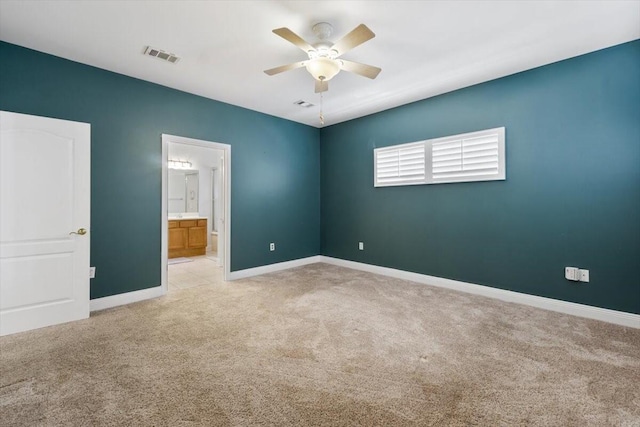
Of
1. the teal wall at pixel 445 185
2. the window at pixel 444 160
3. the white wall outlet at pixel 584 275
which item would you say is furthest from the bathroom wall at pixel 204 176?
the white wall outlet at pixel 584 275

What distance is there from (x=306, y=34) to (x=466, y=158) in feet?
8.82

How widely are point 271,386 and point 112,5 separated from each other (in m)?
3.21

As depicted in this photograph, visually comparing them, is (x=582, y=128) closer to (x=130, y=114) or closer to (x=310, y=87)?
(x=310, y=87)

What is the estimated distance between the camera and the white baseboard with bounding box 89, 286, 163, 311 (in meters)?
3.50

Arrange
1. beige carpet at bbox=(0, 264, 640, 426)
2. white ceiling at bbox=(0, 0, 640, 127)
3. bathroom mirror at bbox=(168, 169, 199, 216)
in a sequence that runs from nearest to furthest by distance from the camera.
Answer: beige carpet at bbox=(0, 264, 640, 426) < white ceiling at bbox=(0, 0, 640, 127) < bathroom mirror at bbox=(168, 169, 199, 216)

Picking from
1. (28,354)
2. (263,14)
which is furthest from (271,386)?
(263,14)

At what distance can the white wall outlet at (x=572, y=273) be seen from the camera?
10.8ft

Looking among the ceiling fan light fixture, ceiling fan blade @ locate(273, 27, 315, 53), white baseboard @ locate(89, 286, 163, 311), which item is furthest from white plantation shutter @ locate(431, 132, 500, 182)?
white baseboard @ locate(89, 286, 163, 311)

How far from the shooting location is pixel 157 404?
71.9 inches

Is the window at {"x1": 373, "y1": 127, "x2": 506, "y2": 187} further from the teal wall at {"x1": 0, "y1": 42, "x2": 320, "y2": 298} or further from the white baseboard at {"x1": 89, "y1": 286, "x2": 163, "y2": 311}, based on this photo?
the white baseboard at {"x1": 89, "y1": 286, "x2": 163, "y2": 311}

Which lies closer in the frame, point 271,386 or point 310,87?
point 271,386

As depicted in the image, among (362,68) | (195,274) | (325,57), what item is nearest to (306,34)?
(325,57)

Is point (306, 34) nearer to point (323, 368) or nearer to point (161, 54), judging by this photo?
point (161, 54)

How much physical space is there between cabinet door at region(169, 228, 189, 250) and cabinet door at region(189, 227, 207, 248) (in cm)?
12
